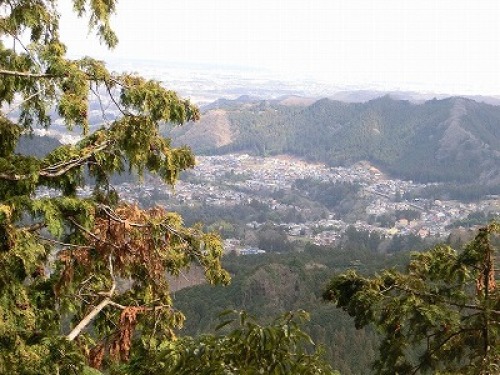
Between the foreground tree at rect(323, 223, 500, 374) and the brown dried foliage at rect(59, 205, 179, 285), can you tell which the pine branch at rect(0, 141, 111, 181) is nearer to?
the brown dried foliage at rect(59, 205, 179, 285)

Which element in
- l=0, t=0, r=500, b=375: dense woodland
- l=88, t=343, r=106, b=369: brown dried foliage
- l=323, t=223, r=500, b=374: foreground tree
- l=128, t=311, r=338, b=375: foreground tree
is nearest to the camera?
l=128, t=311, r=338, b=375: foreground tree

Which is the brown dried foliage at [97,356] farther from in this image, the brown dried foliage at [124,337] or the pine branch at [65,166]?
the pine branch at [65,166]

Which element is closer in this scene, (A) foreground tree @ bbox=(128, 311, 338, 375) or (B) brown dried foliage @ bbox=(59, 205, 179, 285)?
(A) foreground tree @ bbox=(128, 311, 338, 375)

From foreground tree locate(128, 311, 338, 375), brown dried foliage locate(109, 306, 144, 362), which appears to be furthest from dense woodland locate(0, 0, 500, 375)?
foreground tree locate(128, 311, 338, 375)

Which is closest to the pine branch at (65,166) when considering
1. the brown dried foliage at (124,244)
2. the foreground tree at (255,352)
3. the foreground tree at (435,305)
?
the brown dried foliage at (124,244)

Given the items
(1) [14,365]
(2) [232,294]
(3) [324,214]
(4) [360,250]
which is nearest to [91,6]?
(1) [14,365]

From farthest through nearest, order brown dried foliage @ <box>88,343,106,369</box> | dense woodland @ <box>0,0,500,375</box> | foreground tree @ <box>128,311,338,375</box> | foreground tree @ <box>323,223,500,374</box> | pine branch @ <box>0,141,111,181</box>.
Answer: brown dried foliage @ <box>88,343,106,369</box> < foreground tree @ <box>323,223,500,374</box> < pine branch @ <box>0,141,111,181</box> < dense woodland @ <box>0,0,500,375</box> < foreground tree @ <box>128,311,338,375</box>
